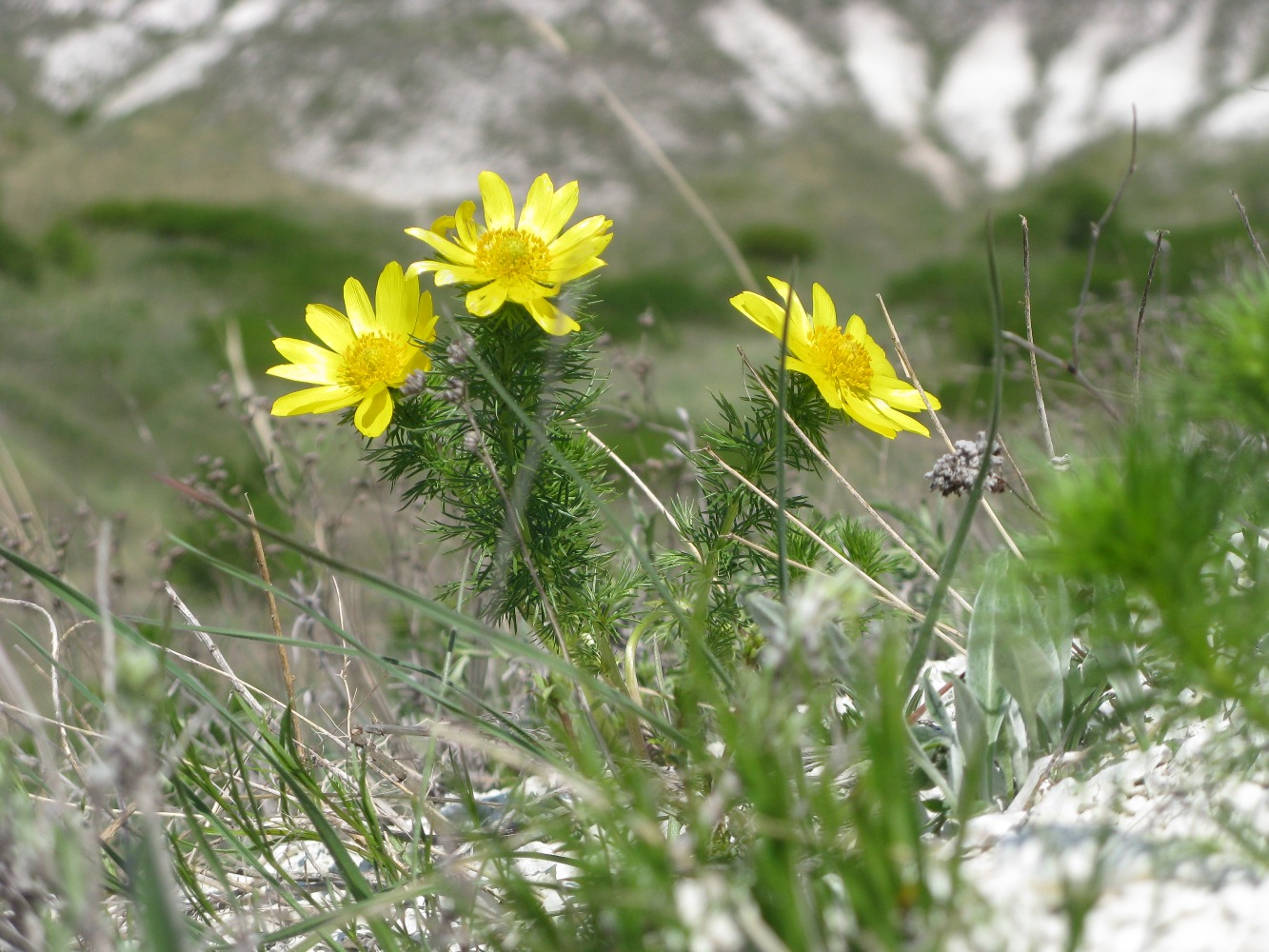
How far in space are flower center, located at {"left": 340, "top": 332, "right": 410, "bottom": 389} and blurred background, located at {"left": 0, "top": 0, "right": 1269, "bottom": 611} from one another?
10621mm

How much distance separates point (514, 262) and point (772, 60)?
3022cm

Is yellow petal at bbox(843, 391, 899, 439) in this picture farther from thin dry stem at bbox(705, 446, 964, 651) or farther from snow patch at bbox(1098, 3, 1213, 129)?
snow patch at bbox(1098, 3, 1213, 129)

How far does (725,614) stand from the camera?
1343 millimetres

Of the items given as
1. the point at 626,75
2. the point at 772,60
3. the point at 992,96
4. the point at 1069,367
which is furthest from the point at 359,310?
the point at 992,96

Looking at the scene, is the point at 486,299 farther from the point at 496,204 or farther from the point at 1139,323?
the point at 1139,323

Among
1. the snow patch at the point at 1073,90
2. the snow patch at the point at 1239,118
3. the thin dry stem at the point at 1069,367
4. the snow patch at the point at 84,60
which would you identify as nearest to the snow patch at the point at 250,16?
the snow patch at the point at 84,60

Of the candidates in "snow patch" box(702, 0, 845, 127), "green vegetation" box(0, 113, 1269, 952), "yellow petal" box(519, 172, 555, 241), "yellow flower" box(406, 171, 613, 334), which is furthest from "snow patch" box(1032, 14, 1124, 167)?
"yellow flower" box(406, 171, 613, 334)

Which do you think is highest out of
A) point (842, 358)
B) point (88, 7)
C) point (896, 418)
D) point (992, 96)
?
point (88, 7)

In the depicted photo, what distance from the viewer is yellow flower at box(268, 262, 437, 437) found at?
1.27m

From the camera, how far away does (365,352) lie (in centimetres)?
133

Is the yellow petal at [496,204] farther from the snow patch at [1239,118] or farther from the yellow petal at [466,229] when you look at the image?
the snow patch at [1239,118]

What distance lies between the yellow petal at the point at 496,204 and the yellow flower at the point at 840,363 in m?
0.35

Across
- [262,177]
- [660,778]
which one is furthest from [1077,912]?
[262,177]

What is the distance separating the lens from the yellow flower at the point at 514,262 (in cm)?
120
